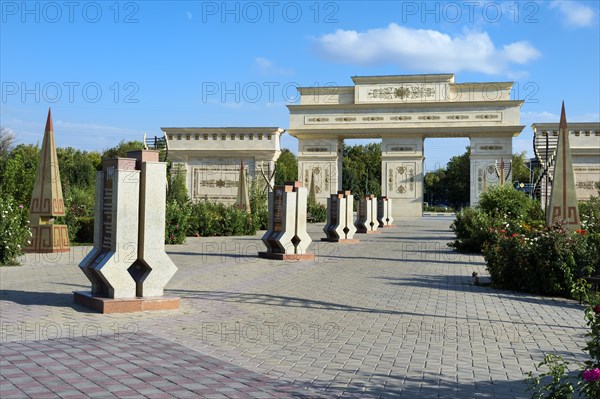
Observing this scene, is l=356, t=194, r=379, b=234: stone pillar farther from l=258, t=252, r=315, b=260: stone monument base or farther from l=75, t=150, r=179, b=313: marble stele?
l=75, t=150, r=179, b=313: marble stele

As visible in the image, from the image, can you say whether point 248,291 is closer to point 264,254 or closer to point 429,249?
point 264,254

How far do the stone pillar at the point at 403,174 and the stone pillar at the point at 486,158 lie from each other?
11.8 ft

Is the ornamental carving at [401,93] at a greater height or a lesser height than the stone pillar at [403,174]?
greater

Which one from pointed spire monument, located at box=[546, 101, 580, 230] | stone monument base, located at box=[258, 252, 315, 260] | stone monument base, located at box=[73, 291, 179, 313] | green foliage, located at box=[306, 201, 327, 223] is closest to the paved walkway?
stone monument base, located at box=[73, 291, 179, 313]

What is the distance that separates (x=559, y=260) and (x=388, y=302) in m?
3.28

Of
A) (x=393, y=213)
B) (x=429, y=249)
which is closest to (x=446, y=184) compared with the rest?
(x=393, y=213)

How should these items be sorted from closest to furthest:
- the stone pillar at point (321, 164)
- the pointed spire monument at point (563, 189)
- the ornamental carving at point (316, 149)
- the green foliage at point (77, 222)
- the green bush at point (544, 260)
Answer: the green bush at point (544, 260) < the pointed spire monument at point (563, 189) < the green foliage at point (77, 222) < the stone pillar at point (321, 164) < the ornamental carving at point (316, 149)

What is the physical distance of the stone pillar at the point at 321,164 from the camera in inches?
1866

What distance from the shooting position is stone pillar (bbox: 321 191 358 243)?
2441 centimetres

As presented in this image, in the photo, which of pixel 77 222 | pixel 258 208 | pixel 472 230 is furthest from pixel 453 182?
Answer: pixel 77 222

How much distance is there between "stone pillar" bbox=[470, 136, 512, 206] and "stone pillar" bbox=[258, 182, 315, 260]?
29035 mm

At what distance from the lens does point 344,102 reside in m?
47.5

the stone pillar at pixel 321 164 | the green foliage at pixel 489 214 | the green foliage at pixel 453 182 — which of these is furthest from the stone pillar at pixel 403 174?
the green foliage at pixel 453 182

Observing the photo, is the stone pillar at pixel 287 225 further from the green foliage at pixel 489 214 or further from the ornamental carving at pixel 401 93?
the ornamental carving at pixel 401 93
